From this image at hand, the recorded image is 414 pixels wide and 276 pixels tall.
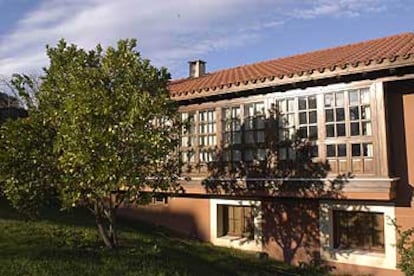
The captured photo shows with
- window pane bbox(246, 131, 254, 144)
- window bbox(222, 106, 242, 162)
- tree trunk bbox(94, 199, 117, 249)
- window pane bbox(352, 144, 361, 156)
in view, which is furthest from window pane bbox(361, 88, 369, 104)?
tree trunk bbox(94, 199, 117, 249)

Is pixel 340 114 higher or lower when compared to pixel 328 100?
lower

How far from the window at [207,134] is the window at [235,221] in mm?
1643

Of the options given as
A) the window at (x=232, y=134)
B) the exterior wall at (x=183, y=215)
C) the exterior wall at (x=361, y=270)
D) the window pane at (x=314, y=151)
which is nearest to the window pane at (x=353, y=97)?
the window pane at (x=314, y=151)

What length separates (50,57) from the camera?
1070 centimetres

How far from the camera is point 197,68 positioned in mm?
20109

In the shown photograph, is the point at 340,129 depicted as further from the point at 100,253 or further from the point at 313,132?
the point at 100,253

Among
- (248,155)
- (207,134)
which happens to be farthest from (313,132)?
(207,134)

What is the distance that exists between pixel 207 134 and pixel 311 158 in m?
3.38

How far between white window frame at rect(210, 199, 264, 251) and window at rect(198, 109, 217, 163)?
4.60 ft

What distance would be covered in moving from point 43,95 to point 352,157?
676 centimetres

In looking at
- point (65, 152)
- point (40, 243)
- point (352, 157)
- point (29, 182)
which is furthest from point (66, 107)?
point (352, 157)

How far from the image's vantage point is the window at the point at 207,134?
13906 mm

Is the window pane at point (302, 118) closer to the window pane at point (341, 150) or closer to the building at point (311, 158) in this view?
the building at point (311, 158)

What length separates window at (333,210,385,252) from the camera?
11.7m
